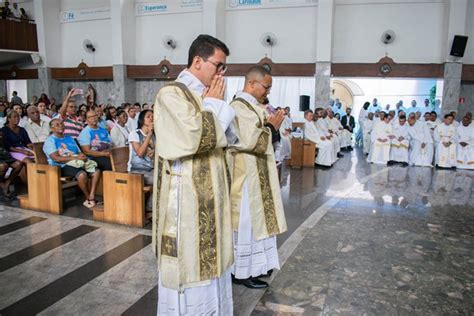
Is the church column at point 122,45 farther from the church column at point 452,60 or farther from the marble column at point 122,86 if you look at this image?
the church column at point 452,60

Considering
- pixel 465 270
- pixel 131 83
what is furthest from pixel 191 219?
pixel 131 83

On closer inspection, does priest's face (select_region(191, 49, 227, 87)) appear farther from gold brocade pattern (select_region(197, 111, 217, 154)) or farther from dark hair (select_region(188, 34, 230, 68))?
gold brocade pattern (select_region(197, 111, 217, 154))

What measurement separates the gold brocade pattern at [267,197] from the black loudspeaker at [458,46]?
411 inches

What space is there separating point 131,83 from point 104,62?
1.64 m

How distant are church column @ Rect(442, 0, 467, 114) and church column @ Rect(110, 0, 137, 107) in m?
10.4

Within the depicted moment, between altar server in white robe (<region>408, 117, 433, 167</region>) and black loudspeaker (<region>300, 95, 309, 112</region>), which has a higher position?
black loudspeaker (<region>300, 95, 309, 112</region>)

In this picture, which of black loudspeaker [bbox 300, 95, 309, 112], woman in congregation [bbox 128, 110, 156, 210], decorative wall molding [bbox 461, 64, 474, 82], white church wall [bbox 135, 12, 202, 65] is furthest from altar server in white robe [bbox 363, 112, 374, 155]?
woman in congregation [bbox 128, 110, 156, 210]

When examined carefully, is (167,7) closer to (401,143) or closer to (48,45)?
(48,45)

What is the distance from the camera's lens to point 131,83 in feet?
46.1

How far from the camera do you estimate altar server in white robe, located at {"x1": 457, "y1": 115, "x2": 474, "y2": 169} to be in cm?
962

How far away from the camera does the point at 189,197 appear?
190 cm

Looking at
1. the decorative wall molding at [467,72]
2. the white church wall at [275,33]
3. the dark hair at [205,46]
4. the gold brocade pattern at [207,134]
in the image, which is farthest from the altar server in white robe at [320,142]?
the gold brocade pattern at [207,134]

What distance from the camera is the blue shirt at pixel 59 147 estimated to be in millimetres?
5098

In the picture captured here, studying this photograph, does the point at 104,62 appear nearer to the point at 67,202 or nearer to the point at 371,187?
the point at 67,202
